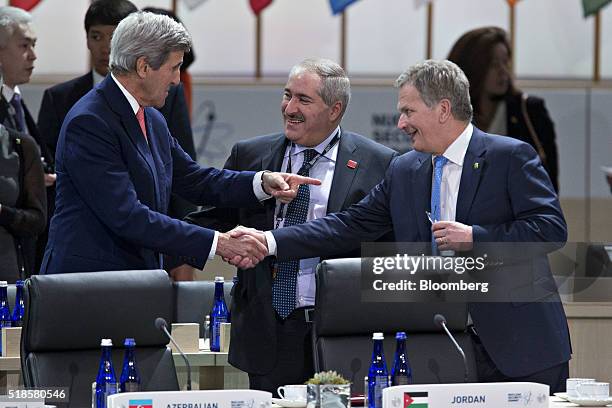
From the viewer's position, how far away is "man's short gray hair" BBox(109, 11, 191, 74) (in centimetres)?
395

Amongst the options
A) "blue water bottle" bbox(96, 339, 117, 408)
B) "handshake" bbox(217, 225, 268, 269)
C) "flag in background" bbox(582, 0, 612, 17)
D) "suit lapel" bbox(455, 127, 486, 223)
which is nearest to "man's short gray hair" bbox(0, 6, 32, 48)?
"handshake" bbox(217, 225, 268, 269)

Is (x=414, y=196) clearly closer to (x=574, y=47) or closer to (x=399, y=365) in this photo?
(x=399, y=365)

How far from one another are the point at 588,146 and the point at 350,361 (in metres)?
5.44

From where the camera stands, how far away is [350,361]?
3730mm

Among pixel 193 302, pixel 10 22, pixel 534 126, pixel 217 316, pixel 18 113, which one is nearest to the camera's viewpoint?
pixel 217 316

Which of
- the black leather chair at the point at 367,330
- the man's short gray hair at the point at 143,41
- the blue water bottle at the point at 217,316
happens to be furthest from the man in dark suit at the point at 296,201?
the man's short gray hair at the point at 143,41

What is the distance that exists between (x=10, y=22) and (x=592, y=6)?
5.14 meters

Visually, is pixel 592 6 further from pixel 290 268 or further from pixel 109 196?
pixel 109 196

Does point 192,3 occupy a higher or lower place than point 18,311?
higher

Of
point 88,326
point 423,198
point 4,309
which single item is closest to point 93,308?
point 88,326

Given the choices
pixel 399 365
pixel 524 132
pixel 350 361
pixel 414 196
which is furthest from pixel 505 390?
pixel 524 132

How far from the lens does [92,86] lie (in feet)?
18.1

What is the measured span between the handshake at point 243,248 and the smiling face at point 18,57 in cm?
182

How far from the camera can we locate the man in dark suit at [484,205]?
12.3 feet
